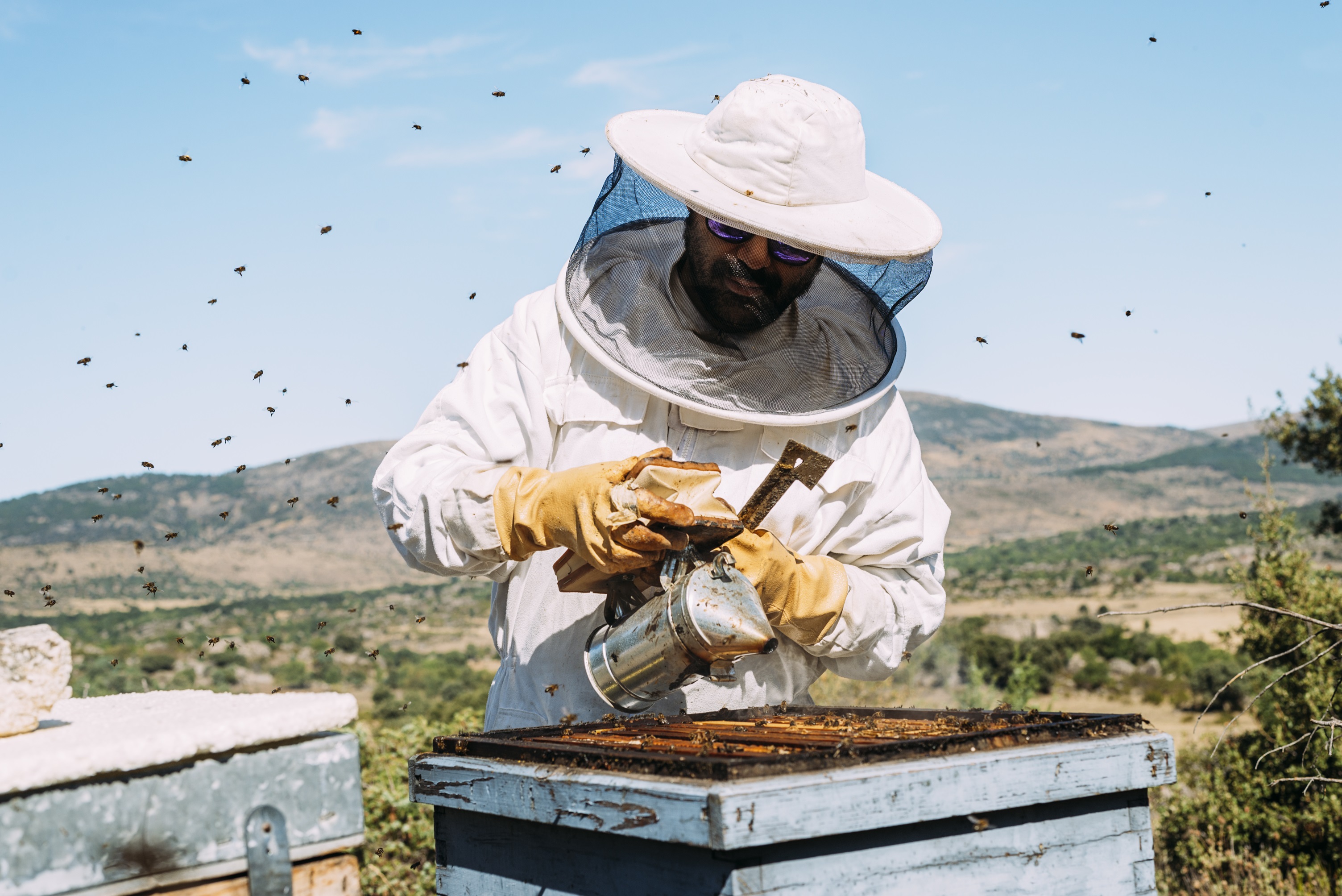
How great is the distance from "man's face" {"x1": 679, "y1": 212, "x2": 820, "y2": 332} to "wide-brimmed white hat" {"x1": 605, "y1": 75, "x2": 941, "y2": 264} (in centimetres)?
14

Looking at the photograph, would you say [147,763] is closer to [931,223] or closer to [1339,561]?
[931,223]

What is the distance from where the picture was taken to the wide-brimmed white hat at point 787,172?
271 cm

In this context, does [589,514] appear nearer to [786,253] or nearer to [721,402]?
[721,402]

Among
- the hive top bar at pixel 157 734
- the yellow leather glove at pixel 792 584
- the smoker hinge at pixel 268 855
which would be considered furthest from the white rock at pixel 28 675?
the yellow leather glove at pixel 792 584

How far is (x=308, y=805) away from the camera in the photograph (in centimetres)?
159

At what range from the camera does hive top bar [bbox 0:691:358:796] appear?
1403 mm

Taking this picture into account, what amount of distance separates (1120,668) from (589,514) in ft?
75.9

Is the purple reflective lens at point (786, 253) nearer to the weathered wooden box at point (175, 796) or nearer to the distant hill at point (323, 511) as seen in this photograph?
the weathered wooden box at point (175, 796)

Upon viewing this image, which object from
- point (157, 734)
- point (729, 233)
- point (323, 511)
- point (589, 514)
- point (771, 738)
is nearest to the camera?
point (157, 734)

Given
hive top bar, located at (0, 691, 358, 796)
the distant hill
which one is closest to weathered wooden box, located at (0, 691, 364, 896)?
hive top bar, located at (0, 691, 358, 796)

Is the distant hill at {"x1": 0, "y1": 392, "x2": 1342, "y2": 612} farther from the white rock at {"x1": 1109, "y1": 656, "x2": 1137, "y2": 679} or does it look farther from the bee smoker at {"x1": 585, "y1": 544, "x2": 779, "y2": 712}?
the bee smoker at {"x1": 585, "y1": 544, "x2": 779, "y2": 712}

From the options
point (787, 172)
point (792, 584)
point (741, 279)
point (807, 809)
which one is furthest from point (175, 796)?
point (787, 172)

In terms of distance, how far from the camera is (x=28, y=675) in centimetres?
164

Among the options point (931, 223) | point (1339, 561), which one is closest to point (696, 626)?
point (931, 223)
